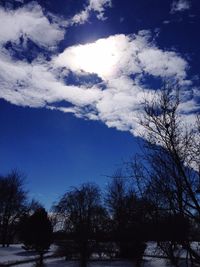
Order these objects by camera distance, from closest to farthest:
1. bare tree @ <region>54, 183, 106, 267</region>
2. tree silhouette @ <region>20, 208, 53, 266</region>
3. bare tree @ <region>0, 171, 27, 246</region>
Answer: bare tree @ <region>54, 183, 106, 267</region> < tree silhouette @ <region>20, 208, 53, 266</region> < bare tree @ <region>0, 171, 27, 246</region>

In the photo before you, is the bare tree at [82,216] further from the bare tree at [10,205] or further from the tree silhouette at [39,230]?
the bare tree at [10,205]

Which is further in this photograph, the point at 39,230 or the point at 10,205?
the point at 10,205

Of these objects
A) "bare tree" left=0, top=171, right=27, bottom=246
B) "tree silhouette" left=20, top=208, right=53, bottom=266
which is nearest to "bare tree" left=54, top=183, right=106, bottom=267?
"tree silhouette" left=20, top=208, right=53, bottom=266

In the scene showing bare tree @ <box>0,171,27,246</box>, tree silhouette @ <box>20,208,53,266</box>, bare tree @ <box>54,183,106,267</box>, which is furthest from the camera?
bare tree @ <box>0,171,27,246</box>

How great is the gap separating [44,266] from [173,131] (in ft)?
90.3

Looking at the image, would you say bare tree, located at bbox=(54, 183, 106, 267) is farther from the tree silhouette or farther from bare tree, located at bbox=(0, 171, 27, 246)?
bare tree, located at bbox=(0, 171, 27, 246)

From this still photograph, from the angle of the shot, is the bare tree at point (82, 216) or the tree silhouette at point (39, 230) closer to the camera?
the bare tree at point (82, 216)

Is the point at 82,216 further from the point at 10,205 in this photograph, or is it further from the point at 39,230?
the point at 10,205

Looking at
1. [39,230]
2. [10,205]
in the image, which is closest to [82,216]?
[39,230]

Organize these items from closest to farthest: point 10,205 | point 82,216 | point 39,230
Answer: point 82,216 < point 39,230 < point 10,205

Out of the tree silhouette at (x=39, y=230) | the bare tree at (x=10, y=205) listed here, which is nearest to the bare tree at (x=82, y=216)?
the tree silhouette at (x=39, y=230)

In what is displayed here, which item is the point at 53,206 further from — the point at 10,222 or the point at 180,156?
the point at 10,222

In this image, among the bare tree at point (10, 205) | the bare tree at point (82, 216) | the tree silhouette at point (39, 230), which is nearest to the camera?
the bare tree at point (82, 216)

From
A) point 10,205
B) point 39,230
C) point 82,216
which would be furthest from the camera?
point 10,205
